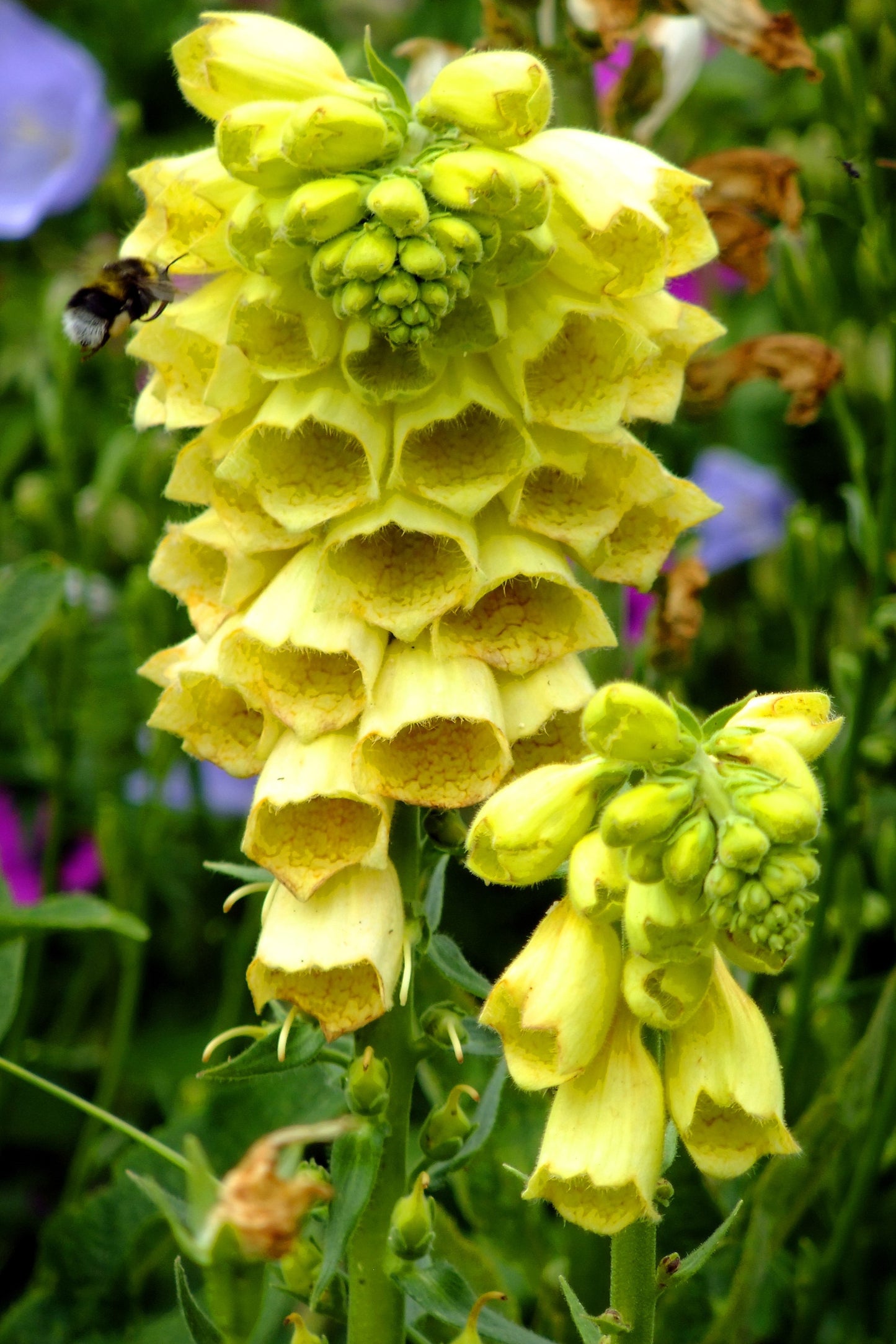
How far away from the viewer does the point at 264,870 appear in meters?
0.91

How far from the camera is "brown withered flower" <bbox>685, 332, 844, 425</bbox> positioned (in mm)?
1331

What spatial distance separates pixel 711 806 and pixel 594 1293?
66 centimetres

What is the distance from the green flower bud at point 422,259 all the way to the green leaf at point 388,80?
0.12 metres

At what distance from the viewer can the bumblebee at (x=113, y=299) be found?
98 centimetres

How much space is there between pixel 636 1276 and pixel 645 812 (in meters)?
0.27

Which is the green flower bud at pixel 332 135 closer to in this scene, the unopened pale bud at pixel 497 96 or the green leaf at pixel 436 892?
the unopened pale bud at pixel 497 96

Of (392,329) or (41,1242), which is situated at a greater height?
(392,329)

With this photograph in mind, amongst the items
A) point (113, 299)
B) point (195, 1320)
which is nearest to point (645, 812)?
point (195, 1320)

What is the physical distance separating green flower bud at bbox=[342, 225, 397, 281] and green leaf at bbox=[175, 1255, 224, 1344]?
0.50 meters

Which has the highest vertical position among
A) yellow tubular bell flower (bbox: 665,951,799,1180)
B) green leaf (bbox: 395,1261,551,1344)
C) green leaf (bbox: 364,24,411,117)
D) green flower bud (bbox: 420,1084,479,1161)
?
green leaf (bbox: 364,24,411,117)

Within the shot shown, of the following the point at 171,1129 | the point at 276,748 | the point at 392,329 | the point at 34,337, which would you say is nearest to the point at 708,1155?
the point at 276,748

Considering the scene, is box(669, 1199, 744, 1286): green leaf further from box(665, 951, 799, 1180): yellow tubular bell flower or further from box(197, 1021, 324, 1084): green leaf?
box(197, 1021, 324, 1084): green leaf

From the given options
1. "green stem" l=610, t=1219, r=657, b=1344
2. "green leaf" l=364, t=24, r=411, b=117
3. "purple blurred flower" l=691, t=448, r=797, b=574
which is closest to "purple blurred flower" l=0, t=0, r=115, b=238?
"purple blurred flower" l=691, t=448, r=797, b=574

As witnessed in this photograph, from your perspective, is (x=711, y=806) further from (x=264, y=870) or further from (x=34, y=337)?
(x=34, y=337)
